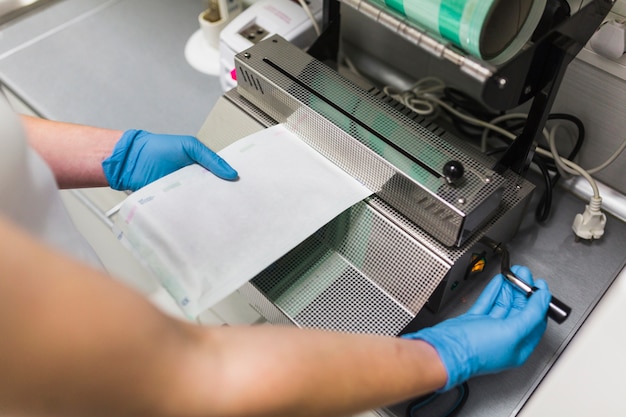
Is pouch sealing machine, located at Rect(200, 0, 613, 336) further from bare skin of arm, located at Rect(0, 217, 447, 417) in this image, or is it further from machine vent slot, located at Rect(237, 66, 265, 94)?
bare skin of arm, located at Rect(0, 217, 447, 417)

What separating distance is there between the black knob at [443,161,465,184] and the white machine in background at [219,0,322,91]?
1.60ft

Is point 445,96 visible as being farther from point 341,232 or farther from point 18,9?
point 18,9

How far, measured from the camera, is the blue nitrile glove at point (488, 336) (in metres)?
0.65

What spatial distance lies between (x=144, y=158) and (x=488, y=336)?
0.59 m

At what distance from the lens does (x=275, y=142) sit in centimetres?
85

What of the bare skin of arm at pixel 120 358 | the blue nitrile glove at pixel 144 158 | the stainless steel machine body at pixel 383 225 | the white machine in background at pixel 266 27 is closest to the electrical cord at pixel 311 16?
the white machine in background at pixel 266 27

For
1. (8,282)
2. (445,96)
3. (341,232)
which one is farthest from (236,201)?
(445,96)

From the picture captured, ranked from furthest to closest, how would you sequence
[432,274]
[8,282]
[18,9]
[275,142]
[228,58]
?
[18,9], [228,58], [275,142], [432,274], [8,282]

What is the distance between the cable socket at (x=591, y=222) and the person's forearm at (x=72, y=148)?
2.53 feet

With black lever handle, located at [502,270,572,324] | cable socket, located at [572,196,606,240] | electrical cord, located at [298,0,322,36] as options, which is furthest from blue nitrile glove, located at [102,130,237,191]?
cable socket, located at [572,196,606,240]

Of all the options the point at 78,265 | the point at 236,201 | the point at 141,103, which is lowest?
the point at 141,103

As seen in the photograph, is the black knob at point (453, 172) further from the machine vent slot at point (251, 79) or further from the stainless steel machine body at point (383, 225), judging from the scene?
the machine vent slot at point (251, 79)

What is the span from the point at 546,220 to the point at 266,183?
484 millimetres

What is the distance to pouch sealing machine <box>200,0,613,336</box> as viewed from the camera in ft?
2.22
